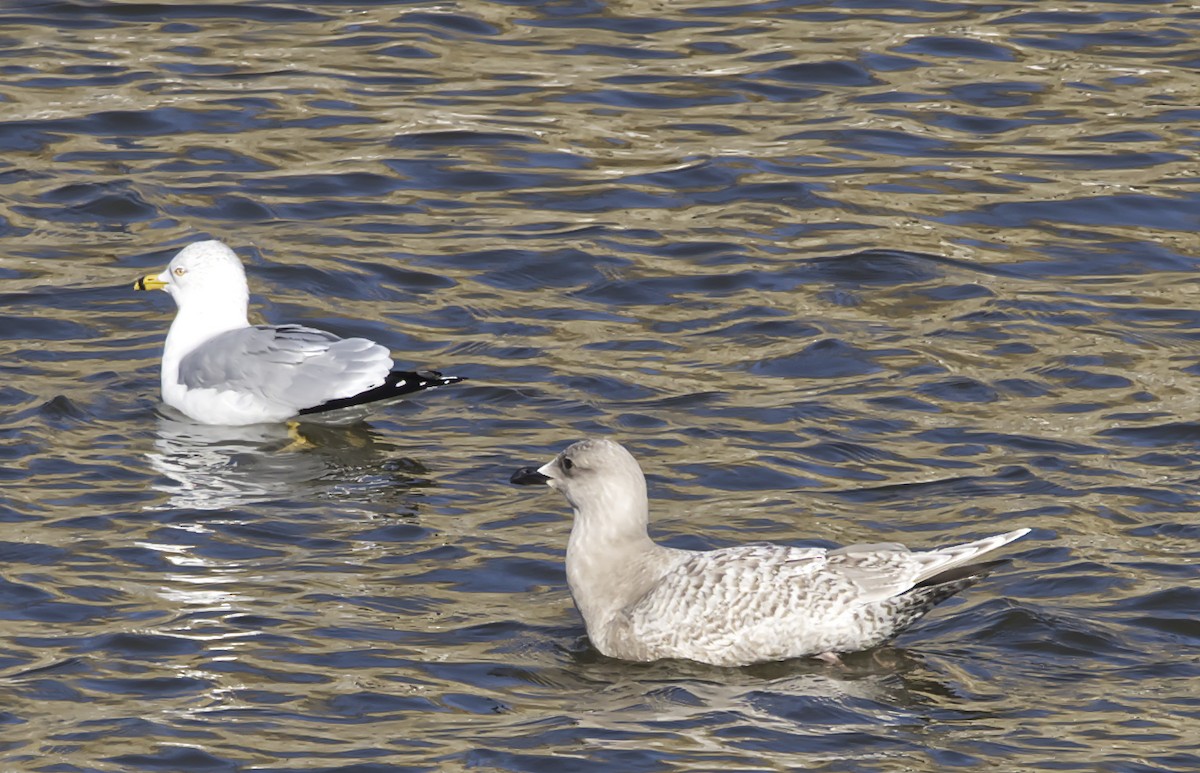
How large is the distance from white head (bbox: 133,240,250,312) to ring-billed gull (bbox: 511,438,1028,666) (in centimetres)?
397

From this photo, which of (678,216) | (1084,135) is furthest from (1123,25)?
(678,216)

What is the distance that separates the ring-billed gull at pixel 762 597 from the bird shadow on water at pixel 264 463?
2.03 metres

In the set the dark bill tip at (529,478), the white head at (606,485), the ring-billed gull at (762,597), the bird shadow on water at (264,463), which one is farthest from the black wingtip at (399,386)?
the ring-billed gull at (762,597)

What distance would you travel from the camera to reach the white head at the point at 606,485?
875 centimetres

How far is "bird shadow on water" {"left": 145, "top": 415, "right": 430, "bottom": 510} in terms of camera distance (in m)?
10.2

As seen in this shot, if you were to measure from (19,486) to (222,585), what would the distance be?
5.53 feet

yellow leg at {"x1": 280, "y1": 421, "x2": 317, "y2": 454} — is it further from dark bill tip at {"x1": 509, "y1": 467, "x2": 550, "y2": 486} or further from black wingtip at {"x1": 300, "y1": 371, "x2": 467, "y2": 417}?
dark bill tip at {"x1": 509, "y1": 467, "x2": 550, "y2": 486}

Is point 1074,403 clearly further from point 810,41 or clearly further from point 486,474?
point 810,41

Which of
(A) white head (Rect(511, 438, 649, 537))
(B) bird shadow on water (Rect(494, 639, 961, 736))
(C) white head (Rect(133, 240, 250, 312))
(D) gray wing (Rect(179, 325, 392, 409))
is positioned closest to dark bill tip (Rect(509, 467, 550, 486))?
(A) white head (Rect(511, 438, 649, 537))

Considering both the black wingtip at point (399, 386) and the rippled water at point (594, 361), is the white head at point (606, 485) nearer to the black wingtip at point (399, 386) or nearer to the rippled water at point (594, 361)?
the rippled water at point (594, 361)

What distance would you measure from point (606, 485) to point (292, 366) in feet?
10.2

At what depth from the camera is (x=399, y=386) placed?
432 inches

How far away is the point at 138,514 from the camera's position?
9828 millimetres

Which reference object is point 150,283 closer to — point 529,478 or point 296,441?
point 296,441
